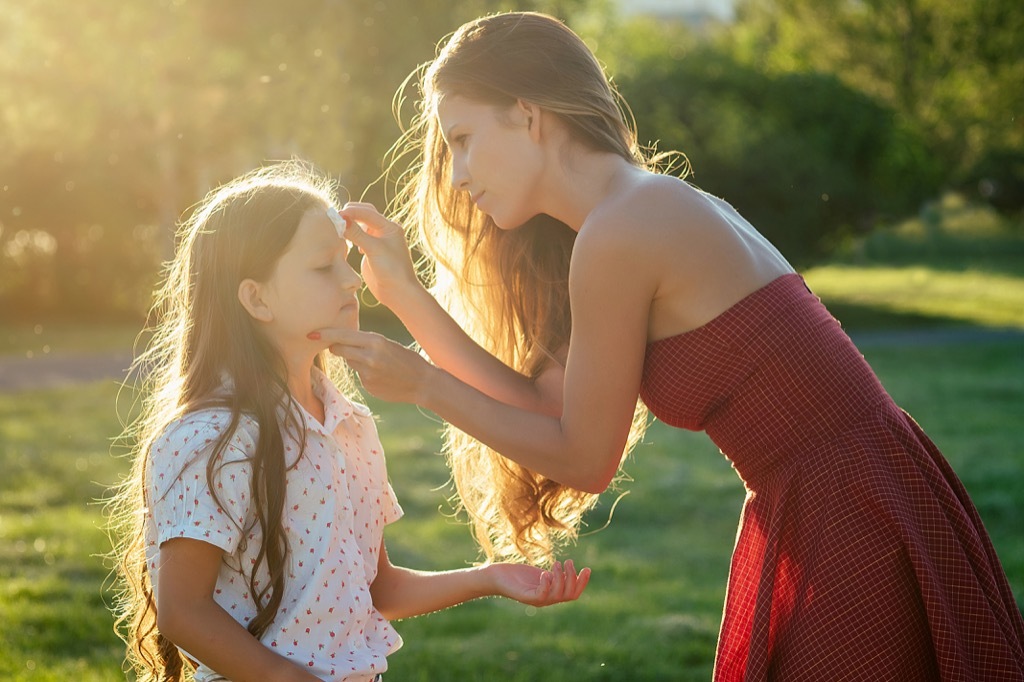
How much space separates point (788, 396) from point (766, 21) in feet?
155

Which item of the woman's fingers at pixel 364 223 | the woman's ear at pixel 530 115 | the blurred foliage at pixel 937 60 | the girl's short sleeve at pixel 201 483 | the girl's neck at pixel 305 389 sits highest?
the blurred foliage at pixel 937 60

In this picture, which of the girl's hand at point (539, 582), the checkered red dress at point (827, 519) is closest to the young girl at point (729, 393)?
the checkered red dress at point (827, 519)

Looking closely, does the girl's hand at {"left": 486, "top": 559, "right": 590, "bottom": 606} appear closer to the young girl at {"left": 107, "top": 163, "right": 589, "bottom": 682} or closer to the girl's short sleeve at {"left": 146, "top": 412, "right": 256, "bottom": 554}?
the young girl at {"left": 107, "top": 163, "right": 589, "bottom": 682}

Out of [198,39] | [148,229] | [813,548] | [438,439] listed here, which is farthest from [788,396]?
[148,229]

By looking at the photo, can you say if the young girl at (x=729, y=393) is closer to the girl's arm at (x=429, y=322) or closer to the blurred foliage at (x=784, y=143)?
the girl's arm at (x=429, y=322)

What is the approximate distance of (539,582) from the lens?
249 centimetres

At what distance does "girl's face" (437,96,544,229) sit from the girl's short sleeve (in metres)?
0.66

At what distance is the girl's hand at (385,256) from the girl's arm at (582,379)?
29cm

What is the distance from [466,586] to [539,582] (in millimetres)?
169

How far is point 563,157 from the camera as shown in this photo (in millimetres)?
2475

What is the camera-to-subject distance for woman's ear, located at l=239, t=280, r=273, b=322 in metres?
2.37

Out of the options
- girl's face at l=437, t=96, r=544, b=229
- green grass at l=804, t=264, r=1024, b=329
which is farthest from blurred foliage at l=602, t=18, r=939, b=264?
girl's face at l=437, t=96, r=544, b=229

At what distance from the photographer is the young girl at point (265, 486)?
215 centimetres

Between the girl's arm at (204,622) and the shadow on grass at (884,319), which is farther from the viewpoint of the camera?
the shadow on grass at (884,319)
